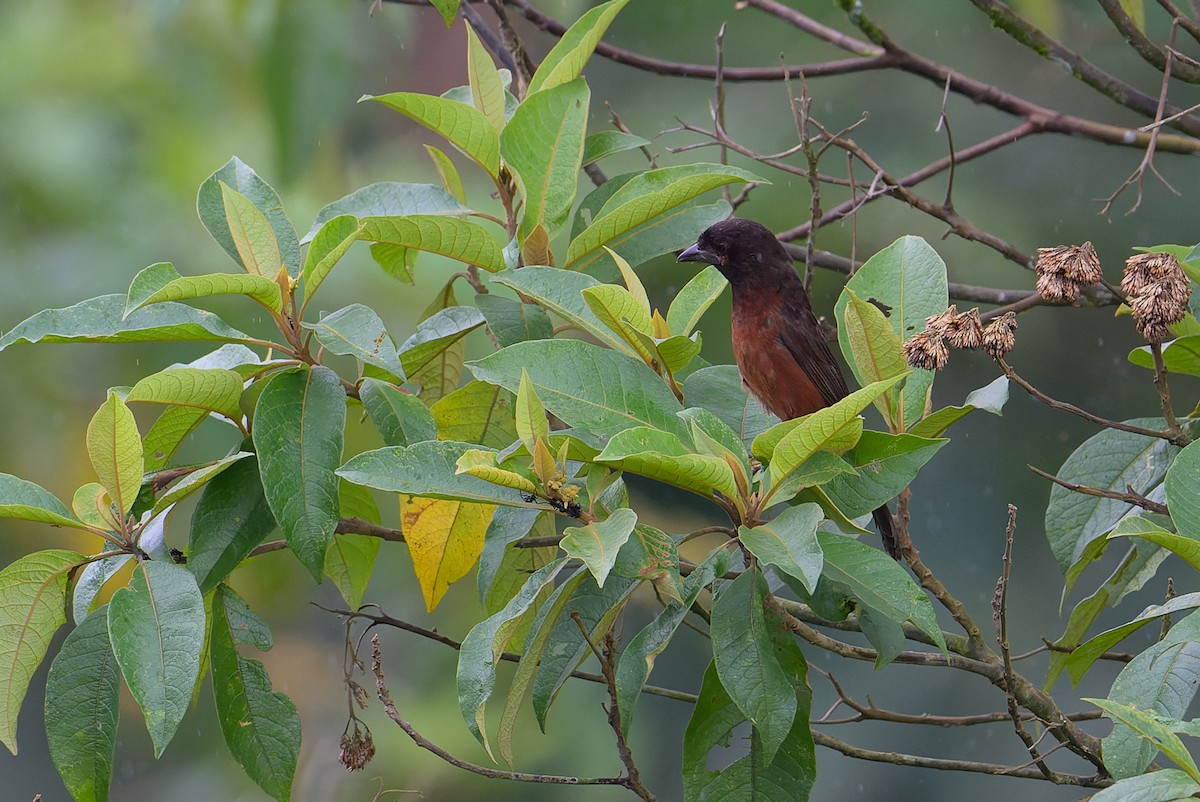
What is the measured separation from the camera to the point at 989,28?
3.04 m

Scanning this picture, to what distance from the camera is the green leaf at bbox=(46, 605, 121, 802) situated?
39.5 inches

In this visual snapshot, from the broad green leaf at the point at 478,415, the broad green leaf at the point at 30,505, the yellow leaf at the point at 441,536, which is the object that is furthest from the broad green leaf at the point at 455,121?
the broad green leaf at the point at 30,505

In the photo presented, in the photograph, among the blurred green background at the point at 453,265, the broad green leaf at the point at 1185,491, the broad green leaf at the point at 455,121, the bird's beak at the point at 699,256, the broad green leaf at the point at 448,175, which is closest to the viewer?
the broad green leaf at the point at 1185,491

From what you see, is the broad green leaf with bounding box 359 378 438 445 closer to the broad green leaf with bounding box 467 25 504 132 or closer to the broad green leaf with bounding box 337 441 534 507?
the broad green leaf with bounding box 337 441 534 507

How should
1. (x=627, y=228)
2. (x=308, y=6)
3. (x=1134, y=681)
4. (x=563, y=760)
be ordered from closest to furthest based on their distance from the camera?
(x=1134, y=681)
(x=627, y=228)
(x=308, y=6)
(x=563, y=760)

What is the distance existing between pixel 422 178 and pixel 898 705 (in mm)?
1680

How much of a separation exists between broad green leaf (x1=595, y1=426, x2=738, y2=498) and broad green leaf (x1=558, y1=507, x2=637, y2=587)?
0.04 meters

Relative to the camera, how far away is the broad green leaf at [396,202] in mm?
1238

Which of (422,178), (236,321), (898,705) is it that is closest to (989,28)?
(422,178)

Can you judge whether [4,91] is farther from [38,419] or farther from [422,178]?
[422,178]

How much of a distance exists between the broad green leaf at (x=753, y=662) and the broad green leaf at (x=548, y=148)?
0.43 meters

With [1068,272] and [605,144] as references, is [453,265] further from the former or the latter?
[1068,272]

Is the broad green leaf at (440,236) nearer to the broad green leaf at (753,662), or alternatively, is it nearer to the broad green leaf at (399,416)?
the broad green leaf at (399,416)

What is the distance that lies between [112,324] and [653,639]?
54cm
